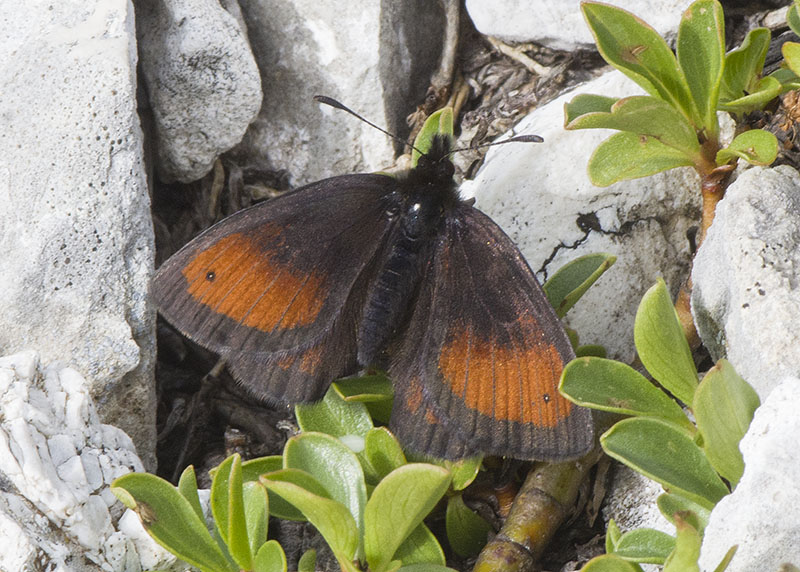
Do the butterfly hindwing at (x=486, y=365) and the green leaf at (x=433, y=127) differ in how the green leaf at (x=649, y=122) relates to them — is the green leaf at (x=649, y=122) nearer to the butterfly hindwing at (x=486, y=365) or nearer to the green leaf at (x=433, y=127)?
the butterfly hindwing at (x=486, y=365)

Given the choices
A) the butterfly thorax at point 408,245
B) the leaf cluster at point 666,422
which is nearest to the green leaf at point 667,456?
the leaf cluster at point 666,422

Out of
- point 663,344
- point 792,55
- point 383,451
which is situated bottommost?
point 383,451

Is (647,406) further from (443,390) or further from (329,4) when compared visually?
(329,4)

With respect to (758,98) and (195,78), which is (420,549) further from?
(195,78)

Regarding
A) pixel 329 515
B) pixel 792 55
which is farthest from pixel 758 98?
pixel 329 515

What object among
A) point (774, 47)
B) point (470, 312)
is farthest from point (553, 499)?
point (774, 47)

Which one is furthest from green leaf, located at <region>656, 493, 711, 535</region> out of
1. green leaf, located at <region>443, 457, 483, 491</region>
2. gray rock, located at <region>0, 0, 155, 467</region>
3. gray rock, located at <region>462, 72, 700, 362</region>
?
gray rock, located at <region>0, 0, 155, 467</region>

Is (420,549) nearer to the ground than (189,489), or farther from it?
nearer to the ground

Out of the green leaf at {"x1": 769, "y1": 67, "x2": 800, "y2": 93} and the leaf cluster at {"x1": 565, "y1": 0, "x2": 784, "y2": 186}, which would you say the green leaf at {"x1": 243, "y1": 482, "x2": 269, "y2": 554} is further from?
the green leaf at {"x1": 769, "y1": 67, "x2": 800, "y2": 93}
